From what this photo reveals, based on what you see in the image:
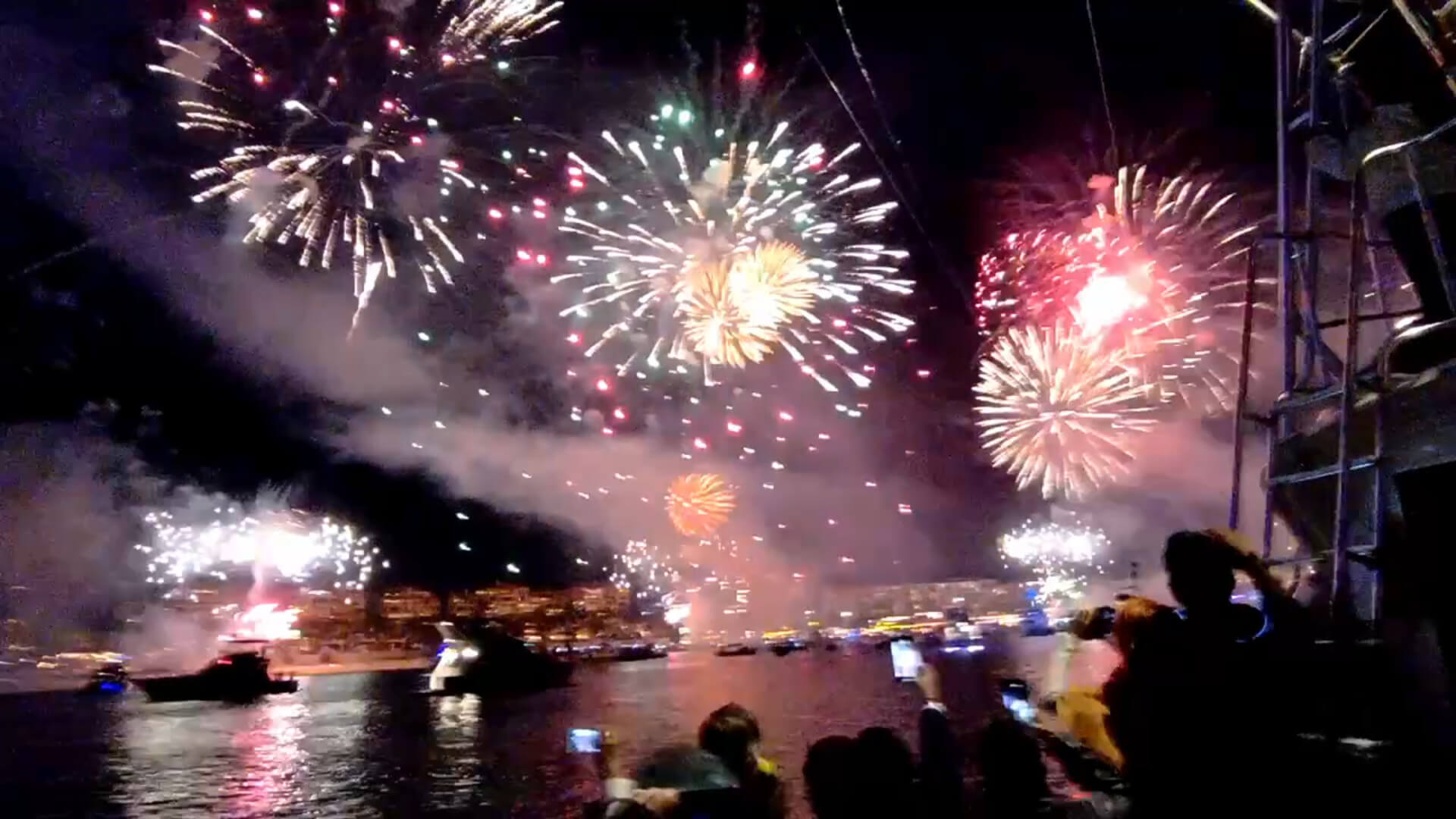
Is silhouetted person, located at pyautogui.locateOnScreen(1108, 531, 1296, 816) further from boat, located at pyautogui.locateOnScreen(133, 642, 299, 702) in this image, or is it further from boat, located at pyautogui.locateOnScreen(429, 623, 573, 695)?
boat, located at pyautogui.locateOnScreen(133, 642, 299, 702)

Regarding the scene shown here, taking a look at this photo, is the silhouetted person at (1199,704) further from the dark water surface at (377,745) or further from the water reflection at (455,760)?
the water reflection at (455,760)

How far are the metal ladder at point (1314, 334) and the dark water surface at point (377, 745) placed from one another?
31.9 feet

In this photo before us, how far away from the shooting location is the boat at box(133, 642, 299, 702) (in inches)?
2749

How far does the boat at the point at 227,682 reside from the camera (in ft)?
229

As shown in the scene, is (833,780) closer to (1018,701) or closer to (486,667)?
(1018,701)

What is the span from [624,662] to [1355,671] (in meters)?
145

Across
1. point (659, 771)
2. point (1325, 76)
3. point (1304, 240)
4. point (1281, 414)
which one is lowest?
point (659, 771)

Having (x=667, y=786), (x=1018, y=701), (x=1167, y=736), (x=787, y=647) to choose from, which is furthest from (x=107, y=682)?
(x=1167, y=736)

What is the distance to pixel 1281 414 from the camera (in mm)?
7121

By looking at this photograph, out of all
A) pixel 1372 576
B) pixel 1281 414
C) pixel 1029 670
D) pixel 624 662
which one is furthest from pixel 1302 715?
pixel 624 662

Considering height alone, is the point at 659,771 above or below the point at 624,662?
above

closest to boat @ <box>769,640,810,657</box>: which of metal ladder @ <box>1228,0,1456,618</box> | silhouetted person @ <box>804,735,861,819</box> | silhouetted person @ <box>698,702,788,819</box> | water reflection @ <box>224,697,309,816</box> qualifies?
water reflection @ <box>224,697,309,816</box>

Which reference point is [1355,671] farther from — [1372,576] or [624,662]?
[624,662]

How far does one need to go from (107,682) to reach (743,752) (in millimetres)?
107693
